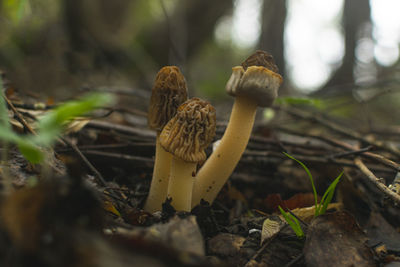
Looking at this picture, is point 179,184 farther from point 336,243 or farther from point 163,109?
point 336,243

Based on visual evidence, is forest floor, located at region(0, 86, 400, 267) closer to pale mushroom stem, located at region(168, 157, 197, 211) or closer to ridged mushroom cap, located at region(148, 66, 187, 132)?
pale mushroom stem, located at region(168, 157, 197, 211)

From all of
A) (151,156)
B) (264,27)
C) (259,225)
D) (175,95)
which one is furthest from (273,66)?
(264,27)

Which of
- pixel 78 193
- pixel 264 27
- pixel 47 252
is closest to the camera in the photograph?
pixel 47 252

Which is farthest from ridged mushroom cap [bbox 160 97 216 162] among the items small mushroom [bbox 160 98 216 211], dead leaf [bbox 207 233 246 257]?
dead leaf [bbox 207 233 246 257]

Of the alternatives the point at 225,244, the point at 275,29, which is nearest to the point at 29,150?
the point at 225,244

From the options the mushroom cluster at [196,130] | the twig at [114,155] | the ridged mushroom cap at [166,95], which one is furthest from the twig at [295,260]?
the twig at [114,155]

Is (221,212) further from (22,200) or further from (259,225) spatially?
(22,200)
